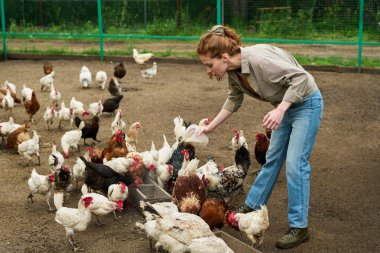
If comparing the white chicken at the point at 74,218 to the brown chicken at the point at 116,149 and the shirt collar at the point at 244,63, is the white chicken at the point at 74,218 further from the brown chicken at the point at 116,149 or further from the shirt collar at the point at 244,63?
the shirt collar at the point at 244,63

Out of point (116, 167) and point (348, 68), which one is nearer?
point (116, 167)

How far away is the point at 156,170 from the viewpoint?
6.68m

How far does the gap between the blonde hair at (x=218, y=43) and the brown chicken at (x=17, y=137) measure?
4429mm

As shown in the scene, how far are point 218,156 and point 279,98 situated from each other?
10.5ft

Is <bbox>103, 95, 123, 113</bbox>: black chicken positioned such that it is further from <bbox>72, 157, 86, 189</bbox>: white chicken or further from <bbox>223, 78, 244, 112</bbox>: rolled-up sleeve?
<bbox>223, 78, 244, 112</bbox>: rolled-up sleeve

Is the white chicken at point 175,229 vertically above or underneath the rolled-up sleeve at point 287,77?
underneath

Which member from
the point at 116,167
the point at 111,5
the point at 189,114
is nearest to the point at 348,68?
the point at 189,114

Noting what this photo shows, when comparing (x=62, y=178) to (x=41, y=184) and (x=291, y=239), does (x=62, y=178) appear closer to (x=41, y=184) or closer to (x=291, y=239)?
(x=41, y=184)

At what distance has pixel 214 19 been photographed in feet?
54.0

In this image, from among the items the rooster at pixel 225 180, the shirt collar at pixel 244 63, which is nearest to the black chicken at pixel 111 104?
the rooster at pixel 225 180

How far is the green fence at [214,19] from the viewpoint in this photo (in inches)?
627

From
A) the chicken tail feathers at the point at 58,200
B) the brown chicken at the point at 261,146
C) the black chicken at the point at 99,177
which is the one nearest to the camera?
the chicken tail feathers at the point at 58,200

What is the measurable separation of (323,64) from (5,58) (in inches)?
353

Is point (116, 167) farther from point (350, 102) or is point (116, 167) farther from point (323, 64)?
point (323, 64)
